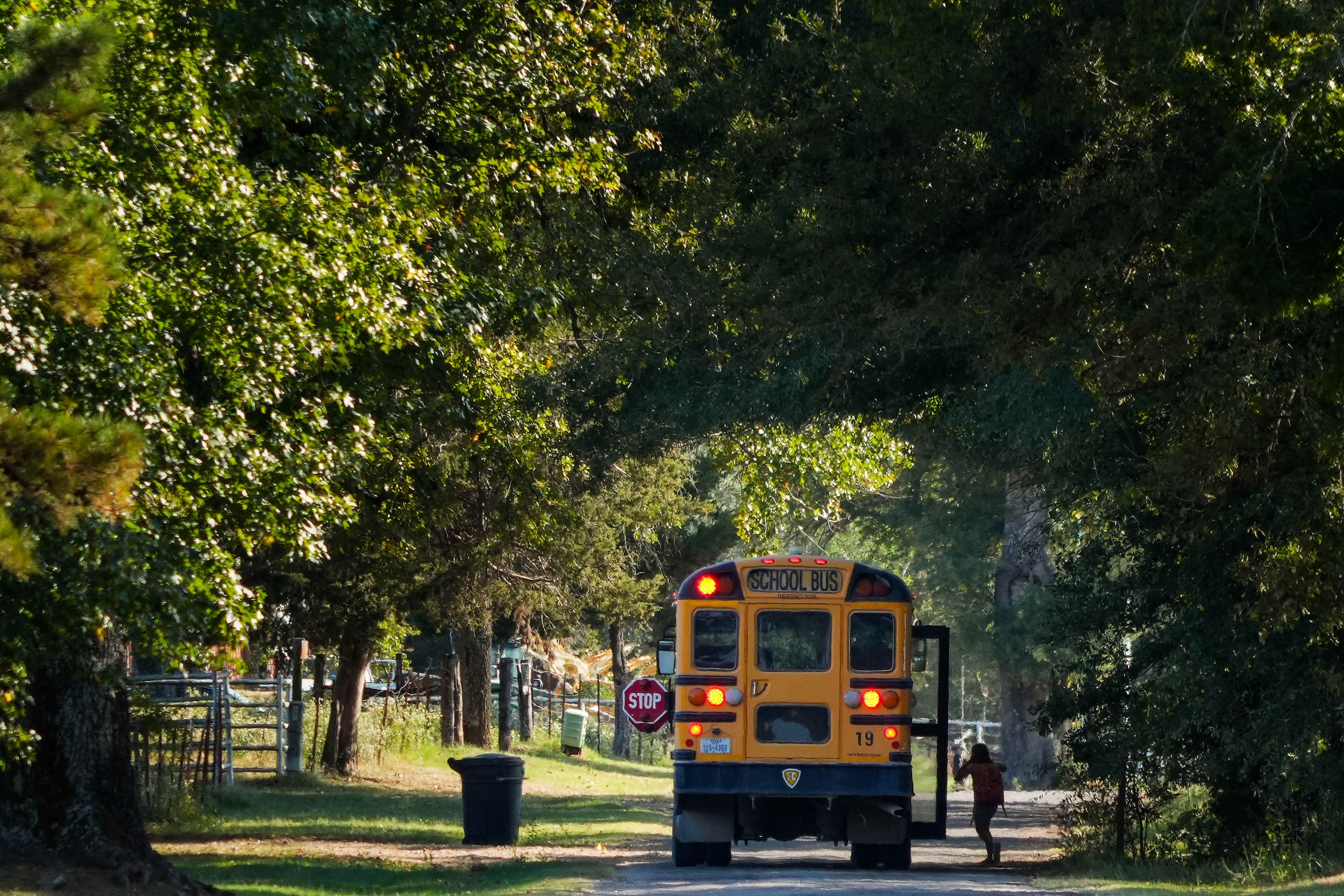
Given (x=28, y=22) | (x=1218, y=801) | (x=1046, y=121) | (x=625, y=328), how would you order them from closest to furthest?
(x=28, y=22) → (x=1046, y=121) → (x=1218, y=801) → (x=625, y=328)

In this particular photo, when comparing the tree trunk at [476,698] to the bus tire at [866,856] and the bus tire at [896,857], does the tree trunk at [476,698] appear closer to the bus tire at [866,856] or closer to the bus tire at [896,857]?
the bus tire at [866,856]

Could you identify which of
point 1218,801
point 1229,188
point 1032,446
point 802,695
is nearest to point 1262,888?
point 1218,801

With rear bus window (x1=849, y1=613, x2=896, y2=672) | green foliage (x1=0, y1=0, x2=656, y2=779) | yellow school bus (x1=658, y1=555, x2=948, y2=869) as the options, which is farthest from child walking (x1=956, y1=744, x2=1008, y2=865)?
green foliage (x1=0, y1=0, x2=656, y2=779)

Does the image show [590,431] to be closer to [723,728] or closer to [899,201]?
[723,728]

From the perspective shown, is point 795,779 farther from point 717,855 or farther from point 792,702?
point 717,855

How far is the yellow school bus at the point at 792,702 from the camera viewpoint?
604 inches

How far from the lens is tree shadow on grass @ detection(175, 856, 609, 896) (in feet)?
46.4

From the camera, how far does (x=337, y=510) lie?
11.1m

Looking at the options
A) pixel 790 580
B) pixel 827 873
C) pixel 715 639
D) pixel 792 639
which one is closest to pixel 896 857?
pixel 827 873

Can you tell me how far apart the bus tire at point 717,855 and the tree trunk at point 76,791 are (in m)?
5.13

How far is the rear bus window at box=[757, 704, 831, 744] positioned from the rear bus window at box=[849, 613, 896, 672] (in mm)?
→ 580

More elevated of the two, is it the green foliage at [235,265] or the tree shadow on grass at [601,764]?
the green foliage at [235,265]

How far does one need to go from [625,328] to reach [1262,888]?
8763mm

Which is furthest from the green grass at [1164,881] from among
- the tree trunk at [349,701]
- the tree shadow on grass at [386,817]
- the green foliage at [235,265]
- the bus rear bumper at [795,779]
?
the tree trunk at [349,701]
